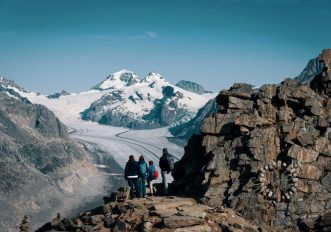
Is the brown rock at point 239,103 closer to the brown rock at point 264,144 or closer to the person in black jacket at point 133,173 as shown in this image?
the brown rock at point 264,144

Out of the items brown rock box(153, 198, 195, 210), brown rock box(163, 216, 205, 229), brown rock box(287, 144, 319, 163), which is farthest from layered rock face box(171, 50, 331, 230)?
brown rock box(163, 216, 205, 229)

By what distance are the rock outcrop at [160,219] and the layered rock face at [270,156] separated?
217cm

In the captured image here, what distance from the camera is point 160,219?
41.1m

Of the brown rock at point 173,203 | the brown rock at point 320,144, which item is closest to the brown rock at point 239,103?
the brown rock at point 320,144

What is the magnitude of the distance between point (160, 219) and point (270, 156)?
42.2 ft

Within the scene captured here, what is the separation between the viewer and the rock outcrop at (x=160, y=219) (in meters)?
40.1

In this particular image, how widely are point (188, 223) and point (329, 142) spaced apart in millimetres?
16575

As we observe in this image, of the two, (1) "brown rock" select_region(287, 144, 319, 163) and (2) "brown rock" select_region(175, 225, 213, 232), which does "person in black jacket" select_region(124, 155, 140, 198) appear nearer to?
(2) "brown rock" select_region(175, 225, 213, 232)

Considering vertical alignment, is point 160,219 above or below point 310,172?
below

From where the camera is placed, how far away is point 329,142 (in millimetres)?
47469

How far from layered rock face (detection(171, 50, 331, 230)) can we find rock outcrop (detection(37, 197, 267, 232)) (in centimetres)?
217

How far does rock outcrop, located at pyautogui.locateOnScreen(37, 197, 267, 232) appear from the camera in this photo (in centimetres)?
4012

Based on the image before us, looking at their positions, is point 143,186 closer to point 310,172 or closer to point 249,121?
point 249,121

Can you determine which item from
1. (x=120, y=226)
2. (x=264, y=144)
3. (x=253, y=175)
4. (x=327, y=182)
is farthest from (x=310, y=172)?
(x=120, y=226)
